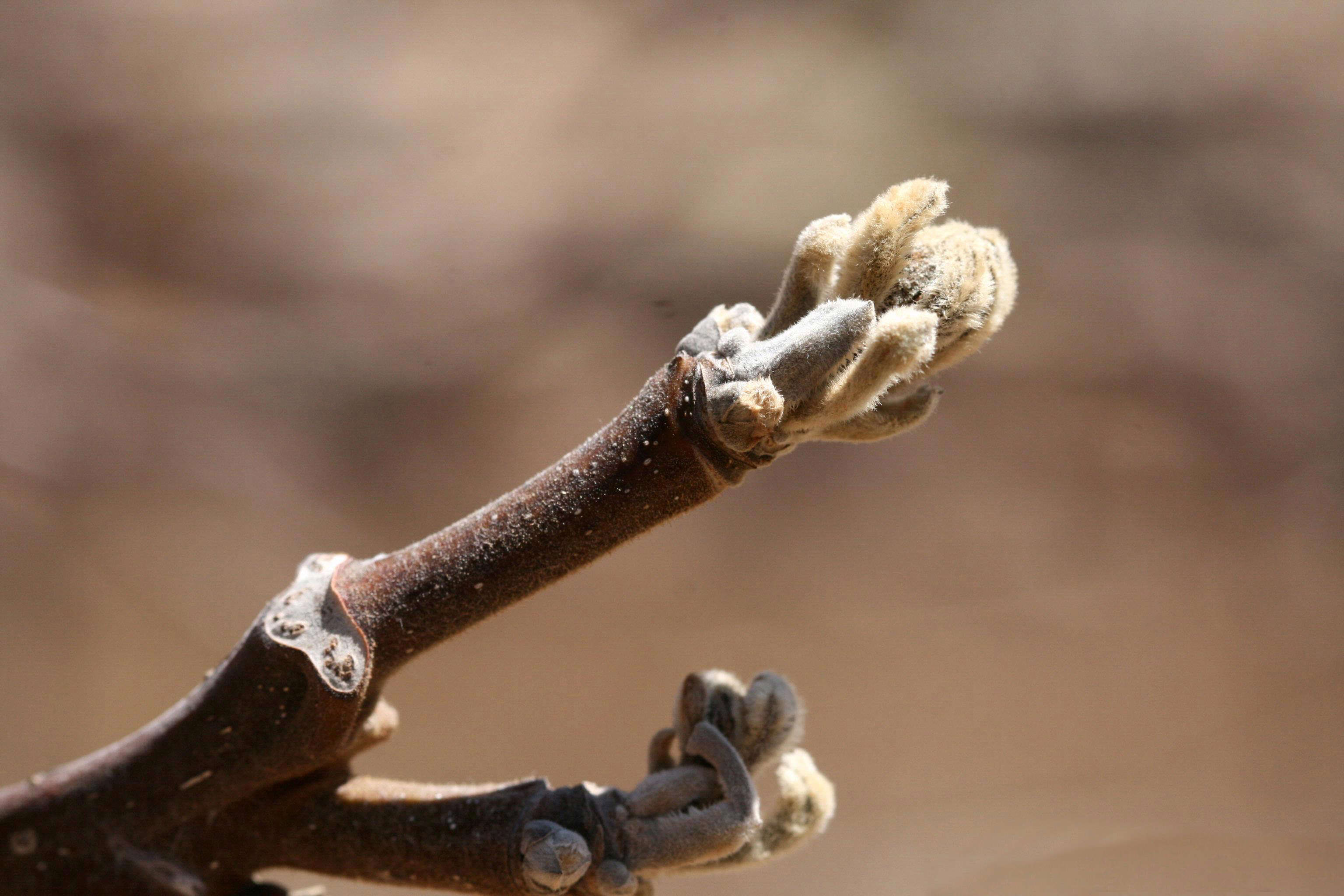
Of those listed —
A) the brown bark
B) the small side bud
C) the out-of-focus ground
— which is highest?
the out-of-focus ground

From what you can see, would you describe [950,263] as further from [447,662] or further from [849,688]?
[447,662]

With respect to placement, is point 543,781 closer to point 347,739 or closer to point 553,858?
point 553,858

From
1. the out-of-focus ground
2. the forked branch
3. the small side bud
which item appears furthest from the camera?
the out-of-focus ground

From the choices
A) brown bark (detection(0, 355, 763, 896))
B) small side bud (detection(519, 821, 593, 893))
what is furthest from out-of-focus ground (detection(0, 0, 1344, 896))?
small side bud (detection(519, 821, 593, 893))

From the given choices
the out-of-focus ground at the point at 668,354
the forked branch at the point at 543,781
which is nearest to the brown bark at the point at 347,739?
the forked branch at the point at 543,781

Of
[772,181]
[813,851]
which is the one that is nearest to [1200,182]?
[772,181]

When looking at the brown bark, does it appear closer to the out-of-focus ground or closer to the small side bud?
the small side bud

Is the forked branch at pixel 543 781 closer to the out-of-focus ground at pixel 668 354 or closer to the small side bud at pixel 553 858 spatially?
the small side bud at pixel 553 858
